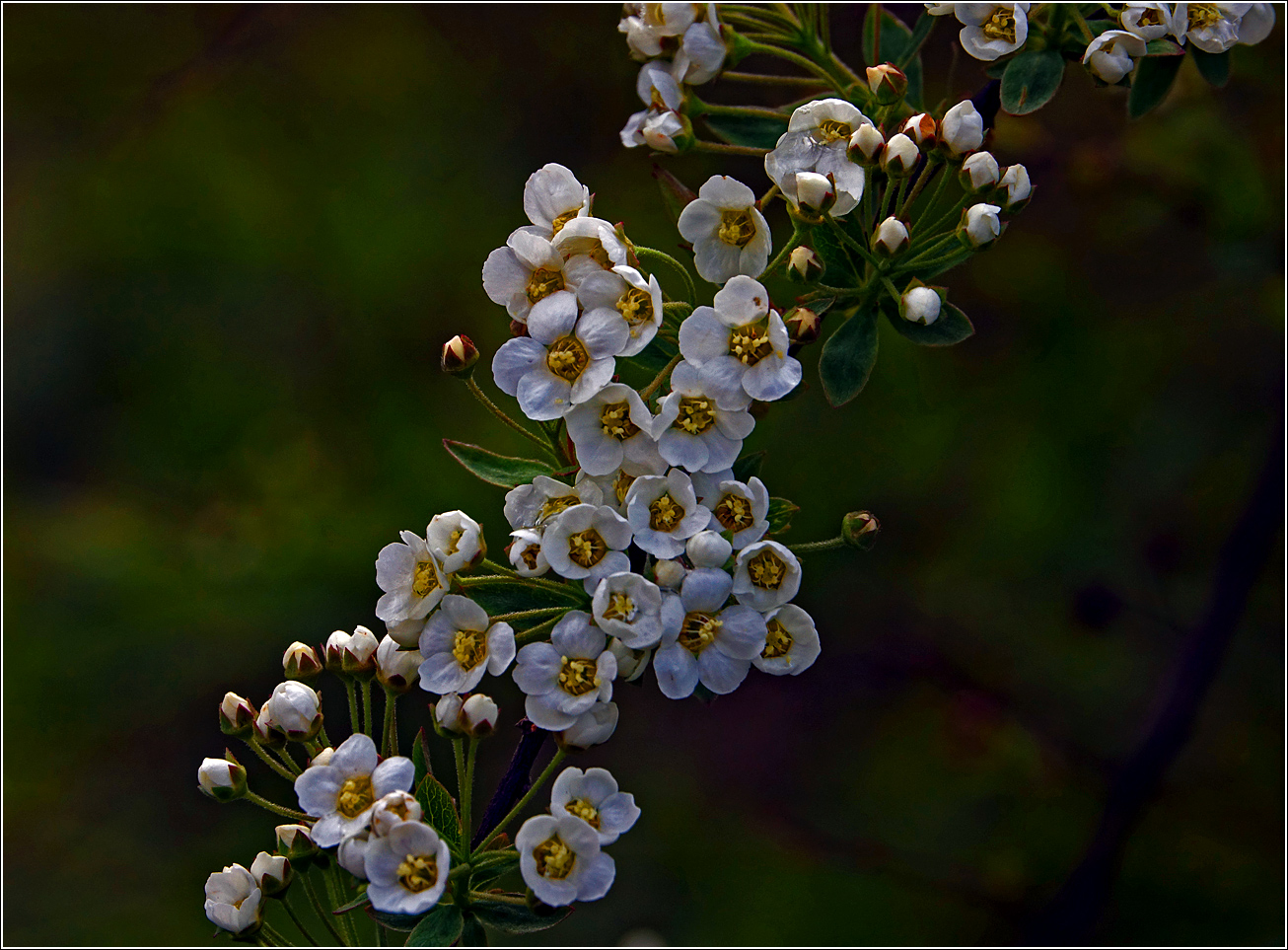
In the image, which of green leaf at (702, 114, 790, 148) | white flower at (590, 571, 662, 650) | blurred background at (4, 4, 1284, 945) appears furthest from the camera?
blurred background at (4, 4, 1284, 945)

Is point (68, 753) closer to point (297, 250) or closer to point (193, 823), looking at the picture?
point (193, 823)

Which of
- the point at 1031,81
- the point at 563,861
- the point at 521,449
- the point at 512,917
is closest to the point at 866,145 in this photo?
the point at 1031,81

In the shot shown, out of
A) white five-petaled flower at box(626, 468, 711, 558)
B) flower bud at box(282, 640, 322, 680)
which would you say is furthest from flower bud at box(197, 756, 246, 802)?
white five-petaled flower at box(626, 468, 711, 558)

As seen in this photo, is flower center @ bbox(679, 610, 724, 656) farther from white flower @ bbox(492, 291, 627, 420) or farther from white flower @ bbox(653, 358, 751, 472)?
white flower @ bbox(492, 291, 627, 420)

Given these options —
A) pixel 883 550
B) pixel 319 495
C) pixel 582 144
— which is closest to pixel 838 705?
pixel 883 550

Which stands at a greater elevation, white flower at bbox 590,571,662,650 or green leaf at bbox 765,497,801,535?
green leaf at bbox 765,497,801,535
